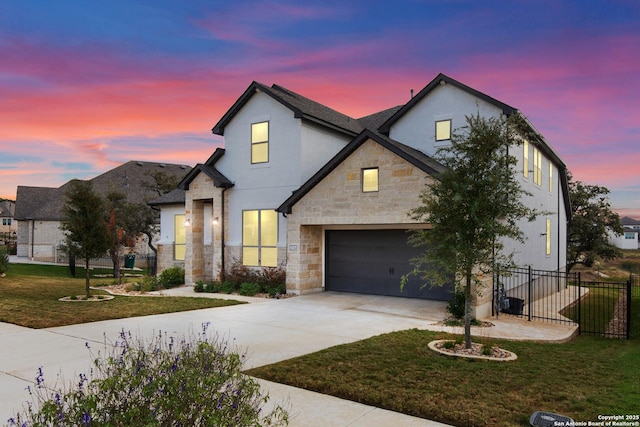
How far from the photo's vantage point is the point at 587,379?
290 inches

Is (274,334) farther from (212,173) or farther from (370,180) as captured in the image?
(212,173)

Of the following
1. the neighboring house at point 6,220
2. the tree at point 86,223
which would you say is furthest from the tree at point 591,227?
the neighboring house at point 6,220

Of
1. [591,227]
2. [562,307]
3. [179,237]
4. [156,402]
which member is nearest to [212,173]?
[179,237]

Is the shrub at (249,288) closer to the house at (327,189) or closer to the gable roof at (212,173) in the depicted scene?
the house at (327,189)

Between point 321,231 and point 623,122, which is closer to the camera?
point 321,231

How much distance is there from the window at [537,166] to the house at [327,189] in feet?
0.15

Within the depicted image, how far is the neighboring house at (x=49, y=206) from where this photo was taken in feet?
140

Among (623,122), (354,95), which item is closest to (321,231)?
(354,95)

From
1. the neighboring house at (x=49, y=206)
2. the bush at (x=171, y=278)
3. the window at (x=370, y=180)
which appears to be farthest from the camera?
the neighboring house at (x=49, y=206)

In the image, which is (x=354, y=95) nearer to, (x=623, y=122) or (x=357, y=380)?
(x=623, y=122)

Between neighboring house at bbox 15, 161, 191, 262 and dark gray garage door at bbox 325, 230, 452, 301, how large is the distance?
26701mm

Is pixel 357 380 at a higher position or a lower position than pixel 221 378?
lower

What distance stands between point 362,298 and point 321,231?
3.40 meters

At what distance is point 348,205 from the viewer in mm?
16078
